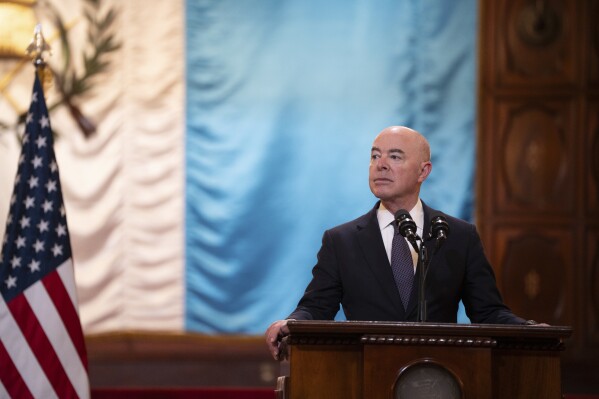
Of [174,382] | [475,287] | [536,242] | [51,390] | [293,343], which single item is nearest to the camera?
[293,343]

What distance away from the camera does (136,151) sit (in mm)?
6555

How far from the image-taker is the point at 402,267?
11.7 ft

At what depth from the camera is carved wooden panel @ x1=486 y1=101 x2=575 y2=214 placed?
683 centimetres

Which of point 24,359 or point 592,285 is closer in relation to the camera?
point 24,359

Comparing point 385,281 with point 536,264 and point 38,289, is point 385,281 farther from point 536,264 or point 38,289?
point 536,264

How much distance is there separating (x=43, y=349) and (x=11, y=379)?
0.62ft

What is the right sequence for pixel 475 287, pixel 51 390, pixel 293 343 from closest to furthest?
pixel 293 343, pixel 475 287, pixel 51 390

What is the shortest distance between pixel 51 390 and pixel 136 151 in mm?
2466

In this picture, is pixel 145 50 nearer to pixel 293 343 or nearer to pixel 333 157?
pixel 333 157

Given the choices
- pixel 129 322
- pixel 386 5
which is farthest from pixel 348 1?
pixel 129 322

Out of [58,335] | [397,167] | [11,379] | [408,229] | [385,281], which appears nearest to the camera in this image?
[408,229]

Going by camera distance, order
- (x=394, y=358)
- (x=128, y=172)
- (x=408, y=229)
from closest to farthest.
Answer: (x=394, y=358)
(x=408, y=229)
(x=128, y=172)

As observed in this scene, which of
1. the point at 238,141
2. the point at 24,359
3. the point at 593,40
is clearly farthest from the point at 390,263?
the point at 593,40

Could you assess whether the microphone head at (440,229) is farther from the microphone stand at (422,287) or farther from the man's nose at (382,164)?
the man's nose at (382,164)
